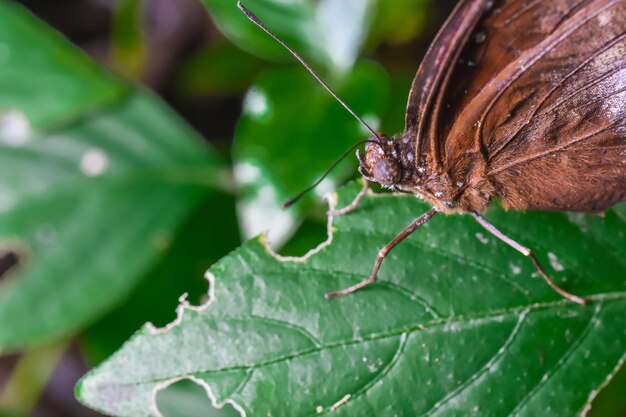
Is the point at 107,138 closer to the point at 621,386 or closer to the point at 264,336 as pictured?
the point at 264,336

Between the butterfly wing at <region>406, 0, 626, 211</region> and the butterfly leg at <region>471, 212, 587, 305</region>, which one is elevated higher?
the butterfly wing at <region>406, 0, 626, 211</region>

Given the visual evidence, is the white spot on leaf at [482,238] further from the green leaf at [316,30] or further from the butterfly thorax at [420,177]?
the green leaf at [316,30]

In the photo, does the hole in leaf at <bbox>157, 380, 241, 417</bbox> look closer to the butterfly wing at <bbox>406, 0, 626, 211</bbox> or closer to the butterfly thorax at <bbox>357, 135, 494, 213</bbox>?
the butterfly thorax at <bbox>357, 135, 494, 213</bbox>

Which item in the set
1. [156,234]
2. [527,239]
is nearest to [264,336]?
[527,239]

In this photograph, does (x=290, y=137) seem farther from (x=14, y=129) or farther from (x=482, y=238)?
(x=14, y=129)

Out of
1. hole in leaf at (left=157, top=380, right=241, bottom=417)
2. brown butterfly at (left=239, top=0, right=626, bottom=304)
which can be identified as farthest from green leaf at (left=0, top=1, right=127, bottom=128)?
brown butterfly at (left=239, top=0, right=626, bottom=304)
